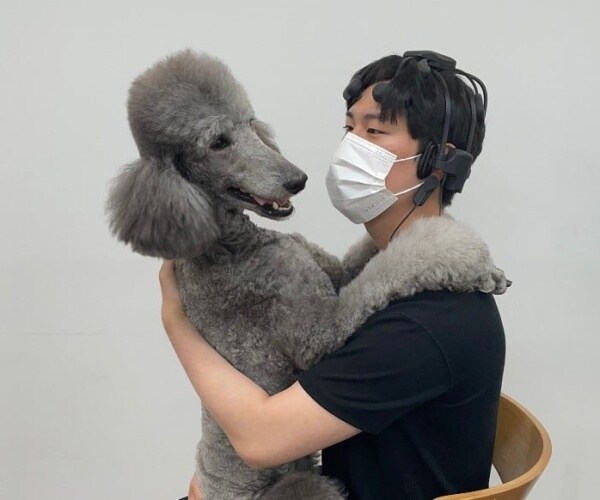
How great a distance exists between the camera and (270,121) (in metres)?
1.56

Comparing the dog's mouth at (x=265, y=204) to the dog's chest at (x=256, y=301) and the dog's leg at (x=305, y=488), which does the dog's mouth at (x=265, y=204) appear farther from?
the dog's leg at (x=305, y=488)

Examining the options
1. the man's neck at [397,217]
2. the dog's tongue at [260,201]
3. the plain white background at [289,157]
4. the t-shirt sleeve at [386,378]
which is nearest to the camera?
the t-shirt sleeve at [386,378]

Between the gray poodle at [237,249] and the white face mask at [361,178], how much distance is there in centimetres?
12

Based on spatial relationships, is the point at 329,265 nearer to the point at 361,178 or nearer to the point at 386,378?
the point at 361,178

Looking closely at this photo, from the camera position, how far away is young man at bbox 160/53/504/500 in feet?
2.74

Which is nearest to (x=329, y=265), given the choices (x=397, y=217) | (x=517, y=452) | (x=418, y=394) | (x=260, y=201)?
(x=397, y=217)

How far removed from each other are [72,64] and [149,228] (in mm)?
919

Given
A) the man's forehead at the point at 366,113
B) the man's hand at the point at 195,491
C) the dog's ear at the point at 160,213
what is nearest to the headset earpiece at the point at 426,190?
the man's forehead at the point at 366,113

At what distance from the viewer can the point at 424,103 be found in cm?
96

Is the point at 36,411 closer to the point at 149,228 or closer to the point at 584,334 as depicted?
the point at 149,228

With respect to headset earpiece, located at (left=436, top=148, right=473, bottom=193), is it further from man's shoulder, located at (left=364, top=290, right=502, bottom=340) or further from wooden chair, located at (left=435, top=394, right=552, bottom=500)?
wooden chair, located at (left=435, top=394, right=552, bottom=500)

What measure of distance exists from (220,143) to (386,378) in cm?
43

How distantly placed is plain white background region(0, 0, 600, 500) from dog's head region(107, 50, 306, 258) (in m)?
0.64

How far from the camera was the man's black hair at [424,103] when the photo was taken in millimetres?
959
